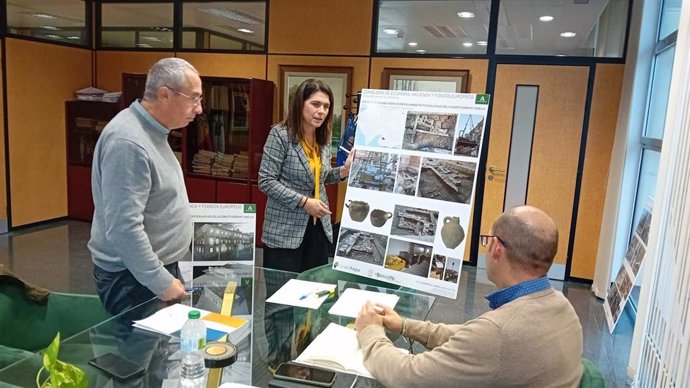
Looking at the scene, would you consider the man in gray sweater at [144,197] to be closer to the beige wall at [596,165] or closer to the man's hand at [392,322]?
the man's hand at [392,322]

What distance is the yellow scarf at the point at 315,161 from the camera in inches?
101

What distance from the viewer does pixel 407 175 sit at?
2.20 m

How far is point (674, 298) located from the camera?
1986 millimetres

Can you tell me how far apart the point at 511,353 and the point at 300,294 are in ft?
3.57

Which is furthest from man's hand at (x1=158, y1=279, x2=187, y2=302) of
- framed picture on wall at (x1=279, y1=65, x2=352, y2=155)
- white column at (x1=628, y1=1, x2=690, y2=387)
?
framed picture on wall at (x1=279, y1=65, x2=352, y2=155)

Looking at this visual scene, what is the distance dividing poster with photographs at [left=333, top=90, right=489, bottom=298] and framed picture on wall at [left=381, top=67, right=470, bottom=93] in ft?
9.06

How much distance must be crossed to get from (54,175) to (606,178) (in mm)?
6132

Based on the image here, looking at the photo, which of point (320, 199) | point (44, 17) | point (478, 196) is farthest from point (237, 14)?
point (320, 199)

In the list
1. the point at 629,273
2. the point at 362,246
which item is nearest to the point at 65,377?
the point at 362,246

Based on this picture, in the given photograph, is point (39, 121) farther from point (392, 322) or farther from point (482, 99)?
point (392, 322)

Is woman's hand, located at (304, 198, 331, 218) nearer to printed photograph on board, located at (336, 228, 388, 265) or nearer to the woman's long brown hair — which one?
printed photograph on board, located at (336, 228, 388, 265)

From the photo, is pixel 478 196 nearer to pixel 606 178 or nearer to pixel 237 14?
pixel 606 178

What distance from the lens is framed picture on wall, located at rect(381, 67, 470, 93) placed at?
4.91 meters

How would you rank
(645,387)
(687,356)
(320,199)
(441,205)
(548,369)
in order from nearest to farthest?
(548,369) < (687,356) < (441,205) < (645,387) < (320,199)
